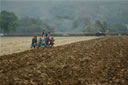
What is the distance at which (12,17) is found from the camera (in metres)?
95.7

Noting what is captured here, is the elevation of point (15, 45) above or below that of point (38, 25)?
below

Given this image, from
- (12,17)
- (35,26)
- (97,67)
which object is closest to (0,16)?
(12,17)

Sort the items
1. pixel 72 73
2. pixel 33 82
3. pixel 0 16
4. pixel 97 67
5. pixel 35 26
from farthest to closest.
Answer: pixel 35 26 → pixel 0 16 → pixel 97 67 → pixel 72 73 → pixel 33 82

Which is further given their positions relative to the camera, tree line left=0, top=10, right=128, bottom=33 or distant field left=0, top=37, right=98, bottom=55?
tree line left=0, top=10, right=128, bottom=33

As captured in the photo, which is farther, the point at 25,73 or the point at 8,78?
the point at 25,73

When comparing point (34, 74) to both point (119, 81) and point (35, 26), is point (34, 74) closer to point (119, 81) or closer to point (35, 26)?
point (119, 81)

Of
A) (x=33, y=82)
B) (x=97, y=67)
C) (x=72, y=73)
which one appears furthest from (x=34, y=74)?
(x=97, y=67)

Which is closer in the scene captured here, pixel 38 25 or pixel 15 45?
pixel 15 45

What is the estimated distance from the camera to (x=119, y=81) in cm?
666

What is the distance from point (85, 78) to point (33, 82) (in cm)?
198

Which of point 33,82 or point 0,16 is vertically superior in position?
point 0,16

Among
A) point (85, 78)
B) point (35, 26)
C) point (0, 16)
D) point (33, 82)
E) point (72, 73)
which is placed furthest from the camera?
point (35, 26)

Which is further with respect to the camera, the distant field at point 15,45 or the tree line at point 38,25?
the tree line at point 38,25

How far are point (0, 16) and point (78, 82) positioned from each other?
93901mm
